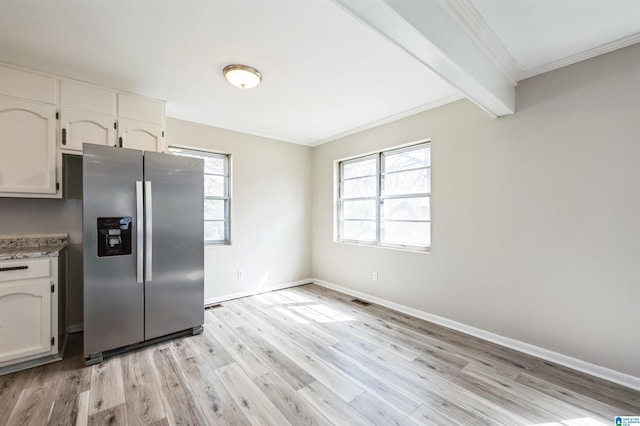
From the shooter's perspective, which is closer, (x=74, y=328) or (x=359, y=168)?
(x=74, y=328)

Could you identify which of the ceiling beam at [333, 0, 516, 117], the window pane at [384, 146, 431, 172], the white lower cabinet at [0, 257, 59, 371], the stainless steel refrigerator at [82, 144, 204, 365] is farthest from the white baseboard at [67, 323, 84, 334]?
the window pane at [384, 146, 431, 172]

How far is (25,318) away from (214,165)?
252 centimetres

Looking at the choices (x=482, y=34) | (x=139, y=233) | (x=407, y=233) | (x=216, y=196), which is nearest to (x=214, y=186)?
(x=216, y=196)

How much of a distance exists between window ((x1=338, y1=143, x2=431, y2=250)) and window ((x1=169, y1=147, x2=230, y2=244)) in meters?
1.86

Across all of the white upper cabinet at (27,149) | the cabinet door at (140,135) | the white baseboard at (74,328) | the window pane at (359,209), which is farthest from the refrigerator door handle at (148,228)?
the window pane at (359,209)

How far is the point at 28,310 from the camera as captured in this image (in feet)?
7.27

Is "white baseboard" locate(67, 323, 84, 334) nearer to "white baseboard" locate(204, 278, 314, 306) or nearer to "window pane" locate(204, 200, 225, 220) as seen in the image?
"white baseboard" locate(204, 278, 314, 306)

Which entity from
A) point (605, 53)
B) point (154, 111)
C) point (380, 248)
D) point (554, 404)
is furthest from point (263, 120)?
point (554, 404)

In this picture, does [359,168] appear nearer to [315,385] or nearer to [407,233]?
[407,233]

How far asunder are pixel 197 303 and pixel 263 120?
8.16ft

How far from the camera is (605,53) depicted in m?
2.13

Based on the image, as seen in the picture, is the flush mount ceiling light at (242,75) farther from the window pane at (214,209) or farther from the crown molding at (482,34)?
the window pane at (214,209)

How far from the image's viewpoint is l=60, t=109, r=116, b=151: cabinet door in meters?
2.53

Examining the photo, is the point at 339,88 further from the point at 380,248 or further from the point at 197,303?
the point at 197,303
